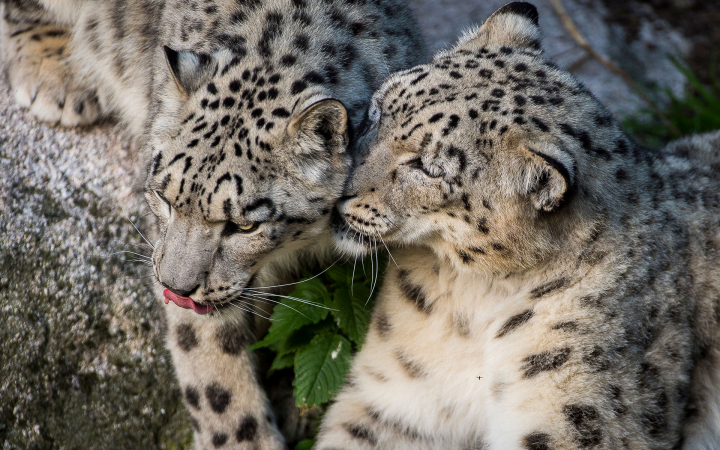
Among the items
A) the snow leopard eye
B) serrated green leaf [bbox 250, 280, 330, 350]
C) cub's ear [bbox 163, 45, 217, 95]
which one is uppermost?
cub's ear [bbox 163, 45, 217, 95]

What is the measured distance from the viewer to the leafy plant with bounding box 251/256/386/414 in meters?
4.15

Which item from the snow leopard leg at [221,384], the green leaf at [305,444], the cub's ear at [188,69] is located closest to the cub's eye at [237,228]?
the cub's ear at [188,69]

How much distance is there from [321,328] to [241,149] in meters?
1.43

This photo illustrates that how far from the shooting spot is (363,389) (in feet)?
14.3

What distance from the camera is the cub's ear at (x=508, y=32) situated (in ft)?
13.0

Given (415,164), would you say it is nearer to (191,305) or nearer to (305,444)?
(191,305)

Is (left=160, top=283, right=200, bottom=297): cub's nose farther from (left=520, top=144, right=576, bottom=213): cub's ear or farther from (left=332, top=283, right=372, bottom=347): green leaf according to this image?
(left=520, top=144, right=576, bottom=213): cub's ear

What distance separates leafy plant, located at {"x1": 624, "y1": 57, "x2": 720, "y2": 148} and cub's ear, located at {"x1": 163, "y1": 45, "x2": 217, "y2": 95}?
4745 millimetres

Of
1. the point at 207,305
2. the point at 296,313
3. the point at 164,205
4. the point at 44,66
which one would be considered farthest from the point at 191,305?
the point at 44,66

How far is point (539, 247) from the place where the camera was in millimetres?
3484

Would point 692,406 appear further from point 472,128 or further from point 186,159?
point 186,159

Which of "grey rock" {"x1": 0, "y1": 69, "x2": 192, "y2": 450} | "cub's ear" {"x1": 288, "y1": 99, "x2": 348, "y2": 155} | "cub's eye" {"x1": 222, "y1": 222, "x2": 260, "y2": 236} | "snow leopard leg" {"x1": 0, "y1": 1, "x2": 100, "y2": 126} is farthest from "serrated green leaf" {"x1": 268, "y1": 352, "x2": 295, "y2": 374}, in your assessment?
"snow leopard leg" {"x1": 0, "y1": 1, "x2": 100, "y2": 126}

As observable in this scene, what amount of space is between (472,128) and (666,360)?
1.48 metres

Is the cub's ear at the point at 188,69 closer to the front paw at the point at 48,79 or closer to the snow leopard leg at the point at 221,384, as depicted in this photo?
the snow leopard leg at the point at 221,384
